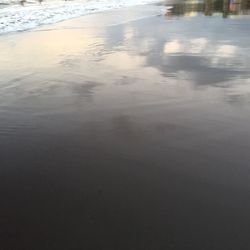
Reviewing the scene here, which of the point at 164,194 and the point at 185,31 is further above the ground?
the point at 164,194

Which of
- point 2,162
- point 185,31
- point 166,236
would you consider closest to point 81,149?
Answer: point 2,162

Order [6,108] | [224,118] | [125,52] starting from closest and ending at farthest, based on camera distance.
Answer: [224,118] < [6,108] < [125,52]

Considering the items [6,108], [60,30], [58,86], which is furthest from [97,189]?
[60,30]

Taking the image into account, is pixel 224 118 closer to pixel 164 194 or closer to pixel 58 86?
pixel 164 194

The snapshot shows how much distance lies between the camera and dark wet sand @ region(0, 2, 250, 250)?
362 centimetres

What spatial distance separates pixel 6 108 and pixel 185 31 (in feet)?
35.2

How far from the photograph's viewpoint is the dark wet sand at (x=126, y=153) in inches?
143

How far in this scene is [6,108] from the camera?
697 centimetres

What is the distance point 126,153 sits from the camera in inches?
203

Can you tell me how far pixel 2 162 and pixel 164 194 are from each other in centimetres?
230

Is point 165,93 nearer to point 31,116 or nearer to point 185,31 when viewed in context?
point 31,116

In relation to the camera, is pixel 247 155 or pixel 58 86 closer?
pixel 247 155

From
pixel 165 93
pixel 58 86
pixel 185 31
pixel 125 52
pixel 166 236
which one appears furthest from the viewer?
pixel 185 31

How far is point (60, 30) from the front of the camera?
18.1 meters
